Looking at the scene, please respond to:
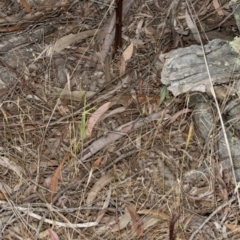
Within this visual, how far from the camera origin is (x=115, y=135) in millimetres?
2043

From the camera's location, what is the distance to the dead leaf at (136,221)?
185cm

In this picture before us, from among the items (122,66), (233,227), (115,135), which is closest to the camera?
(233,227)

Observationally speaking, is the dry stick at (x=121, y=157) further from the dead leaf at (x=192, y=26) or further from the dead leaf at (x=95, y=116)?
the dead leaf at (x=192, y=26)

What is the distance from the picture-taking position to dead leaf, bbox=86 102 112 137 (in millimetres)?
2055

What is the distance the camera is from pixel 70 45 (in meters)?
2.32

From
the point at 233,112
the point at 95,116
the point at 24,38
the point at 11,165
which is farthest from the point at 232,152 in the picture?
the point at 24,38

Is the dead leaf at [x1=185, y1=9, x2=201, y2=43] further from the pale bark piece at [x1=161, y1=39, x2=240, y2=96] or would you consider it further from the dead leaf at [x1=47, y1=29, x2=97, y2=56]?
the dead leaf at [x1=47, y1=29, x2=97, y2=56]

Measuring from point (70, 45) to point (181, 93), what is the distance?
0.59 m

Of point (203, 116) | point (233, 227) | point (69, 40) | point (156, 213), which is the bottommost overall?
point (233, 227)

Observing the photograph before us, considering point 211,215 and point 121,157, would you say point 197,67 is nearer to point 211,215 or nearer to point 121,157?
point 121,157

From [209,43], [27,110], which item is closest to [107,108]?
[27,110]

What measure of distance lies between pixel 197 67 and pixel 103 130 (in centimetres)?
44

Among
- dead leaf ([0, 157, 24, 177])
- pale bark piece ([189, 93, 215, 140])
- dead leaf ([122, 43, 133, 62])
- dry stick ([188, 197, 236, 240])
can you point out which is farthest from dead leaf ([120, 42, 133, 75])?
dry stick ([188, 197, 236, 240])

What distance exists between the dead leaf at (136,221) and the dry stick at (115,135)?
27 cm
